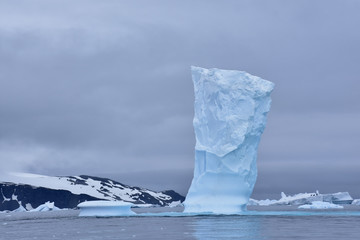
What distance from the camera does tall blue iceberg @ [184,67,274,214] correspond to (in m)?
44.2

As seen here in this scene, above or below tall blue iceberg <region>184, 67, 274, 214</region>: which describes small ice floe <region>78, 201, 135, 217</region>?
below

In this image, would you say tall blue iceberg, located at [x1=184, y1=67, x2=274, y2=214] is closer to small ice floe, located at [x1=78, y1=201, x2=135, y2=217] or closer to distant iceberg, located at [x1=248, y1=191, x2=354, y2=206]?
small ice floe, located at [x1=78, y1=201, x2=135, y2=217]

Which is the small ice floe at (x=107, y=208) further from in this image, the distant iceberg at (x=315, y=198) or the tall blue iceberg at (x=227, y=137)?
the distant iceberg at (x=315, y=198)

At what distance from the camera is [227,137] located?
145 ft

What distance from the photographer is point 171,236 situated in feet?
81.3

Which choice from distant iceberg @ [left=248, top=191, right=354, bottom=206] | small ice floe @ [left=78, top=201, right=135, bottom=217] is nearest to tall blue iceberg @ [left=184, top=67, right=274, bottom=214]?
small ice floe @ [left=78, top=201, right=135, bottom=217]

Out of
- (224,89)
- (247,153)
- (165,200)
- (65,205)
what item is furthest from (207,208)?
(165,200)

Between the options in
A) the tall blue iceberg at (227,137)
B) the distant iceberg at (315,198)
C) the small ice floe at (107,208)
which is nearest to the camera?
the tall blue iceberg at (227,137)

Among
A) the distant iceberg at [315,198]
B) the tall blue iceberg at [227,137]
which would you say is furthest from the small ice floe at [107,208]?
the distant iceberg at [315,198]

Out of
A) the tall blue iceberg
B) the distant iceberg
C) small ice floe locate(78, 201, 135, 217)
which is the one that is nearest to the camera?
the tall blue iceberg

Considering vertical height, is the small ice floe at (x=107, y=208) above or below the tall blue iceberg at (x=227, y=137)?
below

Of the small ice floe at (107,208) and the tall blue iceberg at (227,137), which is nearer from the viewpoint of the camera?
the tall blue iceberg at (227,137)

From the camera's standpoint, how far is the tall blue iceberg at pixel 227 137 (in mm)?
44156

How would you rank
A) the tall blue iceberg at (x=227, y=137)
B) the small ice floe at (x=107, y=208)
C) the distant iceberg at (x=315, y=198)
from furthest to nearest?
the distant iceberg at (x=315, y=198), the small ice floe at (x=107, y=208), the tall blue iceberg at (x=227, y=137)
